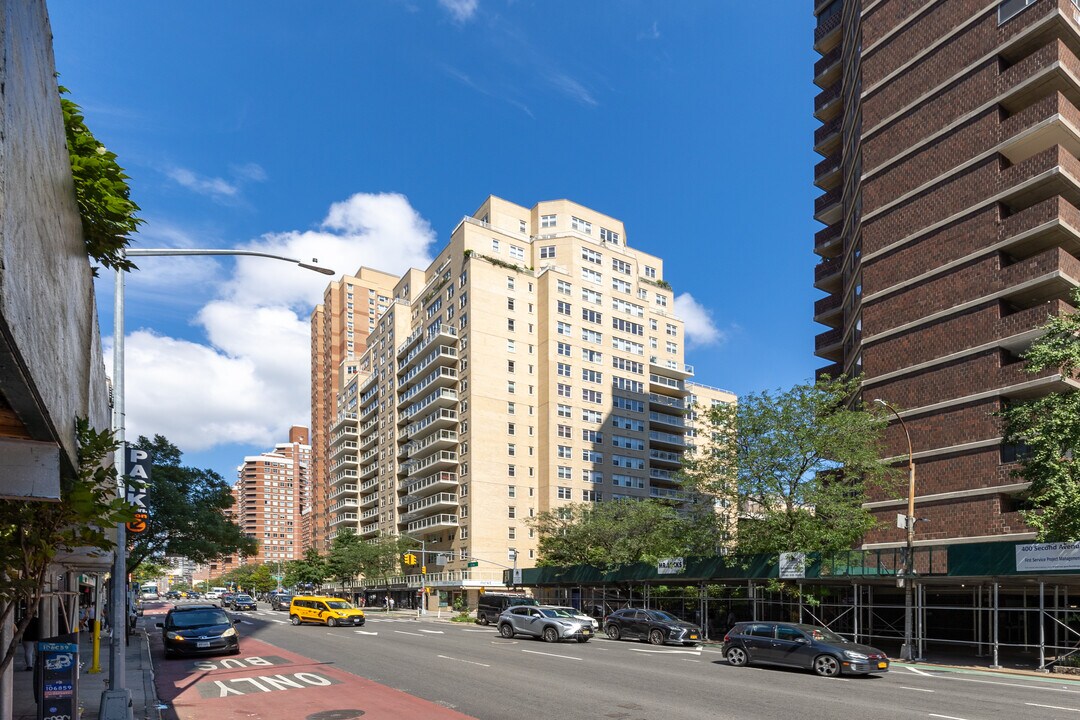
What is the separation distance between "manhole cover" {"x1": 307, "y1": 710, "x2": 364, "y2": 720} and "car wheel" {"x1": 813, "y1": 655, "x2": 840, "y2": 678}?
42.6 feet

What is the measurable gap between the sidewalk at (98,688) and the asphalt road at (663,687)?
17.0 feet

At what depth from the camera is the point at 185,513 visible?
150ft

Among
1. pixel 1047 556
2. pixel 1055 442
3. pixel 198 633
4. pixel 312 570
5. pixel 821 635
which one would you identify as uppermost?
pixel 1055 442

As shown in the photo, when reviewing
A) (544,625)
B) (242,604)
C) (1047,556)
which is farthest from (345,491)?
(1047,556)

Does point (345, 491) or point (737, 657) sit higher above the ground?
point (737, 657)

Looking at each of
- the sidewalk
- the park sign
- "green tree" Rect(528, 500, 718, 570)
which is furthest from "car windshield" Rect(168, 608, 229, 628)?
the park sign

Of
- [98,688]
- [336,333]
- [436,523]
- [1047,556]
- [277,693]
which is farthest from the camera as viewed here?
[336,333]

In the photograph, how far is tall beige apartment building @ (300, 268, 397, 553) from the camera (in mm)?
155875

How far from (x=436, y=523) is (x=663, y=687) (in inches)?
2682

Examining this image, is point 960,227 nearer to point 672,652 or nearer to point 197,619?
point 672,652

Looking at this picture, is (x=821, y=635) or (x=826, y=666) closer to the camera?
(x=826, y=666)

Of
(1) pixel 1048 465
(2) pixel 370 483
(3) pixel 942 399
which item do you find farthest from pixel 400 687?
(2) pixel 370 483

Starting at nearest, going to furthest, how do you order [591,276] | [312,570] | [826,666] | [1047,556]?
[826,666] → [1047,556] → [591,276] → [312,570]

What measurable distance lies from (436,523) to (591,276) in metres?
33.6
